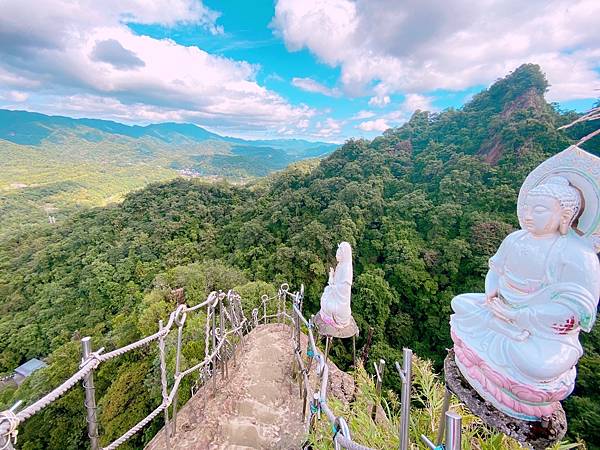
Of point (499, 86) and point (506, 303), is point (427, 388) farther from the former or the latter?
point (499, 86)

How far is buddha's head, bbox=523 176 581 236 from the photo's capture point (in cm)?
241

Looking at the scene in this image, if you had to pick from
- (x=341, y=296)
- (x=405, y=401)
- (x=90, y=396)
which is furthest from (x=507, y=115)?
(x=90, y=396)

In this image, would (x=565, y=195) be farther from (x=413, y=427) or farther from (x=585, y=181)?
(x=413, y=427)

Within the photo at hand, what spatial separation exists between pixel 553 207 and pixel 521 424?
171 centimetres

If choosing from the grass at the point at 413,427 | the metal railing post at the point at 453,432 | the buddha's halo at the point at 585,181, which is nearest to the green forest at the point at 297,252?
the grass at the point at 413,427

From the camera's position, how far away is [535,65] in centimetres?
2784

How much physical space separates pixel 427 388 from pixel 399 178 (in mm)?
27196

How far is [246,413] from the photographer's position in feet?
12.6

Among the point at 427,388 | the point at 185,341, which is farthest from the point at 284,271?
the point at 427,388

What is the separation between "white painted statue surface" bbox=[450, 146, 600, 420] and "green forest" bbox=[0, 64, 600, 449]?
813 cm

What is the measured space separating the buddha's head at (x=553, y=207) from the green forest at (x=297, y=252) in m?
8.43

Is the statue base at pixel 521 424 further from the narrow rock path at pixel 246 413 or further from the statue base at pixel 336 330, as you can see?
the statue base at pixel 336 330

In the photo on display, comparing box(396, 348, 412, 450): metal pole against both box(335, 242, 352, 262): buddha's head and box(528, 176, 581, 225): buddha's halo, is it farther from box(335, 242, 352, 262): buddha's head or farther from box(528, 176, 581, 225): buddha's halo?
box(335, 242, 352, 262): buddha's head

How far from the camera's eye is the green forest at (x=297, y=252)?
12.5m
